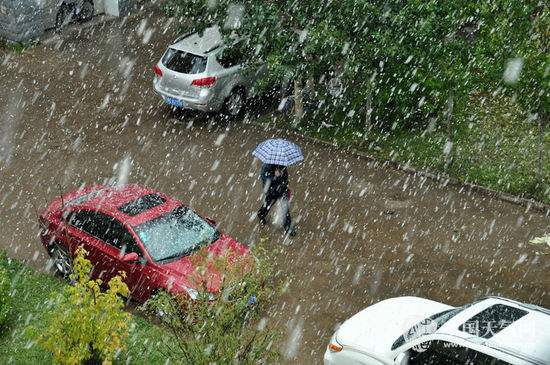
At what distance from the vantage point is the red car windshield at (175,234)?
11.7 m

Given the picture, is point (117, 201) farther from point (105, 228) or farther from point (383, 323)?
point (383, 323)

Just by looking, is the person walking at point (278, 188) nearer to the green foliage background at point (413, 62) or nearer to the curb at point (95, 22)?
the green foliage background at point (413, 62)

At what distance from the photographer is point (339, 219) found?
14555 mm

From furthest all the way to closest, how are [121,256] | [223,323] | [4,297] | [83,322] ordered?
[121,256]
[4,297]
[83,322]
[223,323]

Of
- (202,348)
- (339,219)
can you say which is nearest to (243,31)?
(339,219)

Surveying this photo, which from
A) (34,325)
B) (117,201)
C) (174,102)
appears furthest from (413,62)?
(34,325)

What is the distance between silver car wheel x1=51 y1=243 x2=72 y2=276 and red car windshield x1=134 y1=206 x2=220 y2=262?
5.20 ft

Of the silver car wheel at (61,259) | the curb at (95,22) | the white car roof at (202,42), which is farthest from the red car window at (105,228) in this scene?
the curb at (95,22)

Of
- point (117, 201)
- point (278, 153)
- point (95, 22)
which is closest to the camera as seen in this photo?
point (117, 201)

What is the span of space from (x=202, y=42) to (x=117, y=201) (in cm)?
681

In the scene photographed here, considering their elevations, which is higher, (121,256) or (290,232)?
(121,256)

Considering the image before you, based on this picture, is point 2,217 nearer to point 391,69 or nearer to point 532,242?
point 391,69

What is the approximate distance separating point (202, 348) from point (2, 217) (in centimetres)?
734

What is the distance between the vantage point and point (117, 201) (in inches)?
484
